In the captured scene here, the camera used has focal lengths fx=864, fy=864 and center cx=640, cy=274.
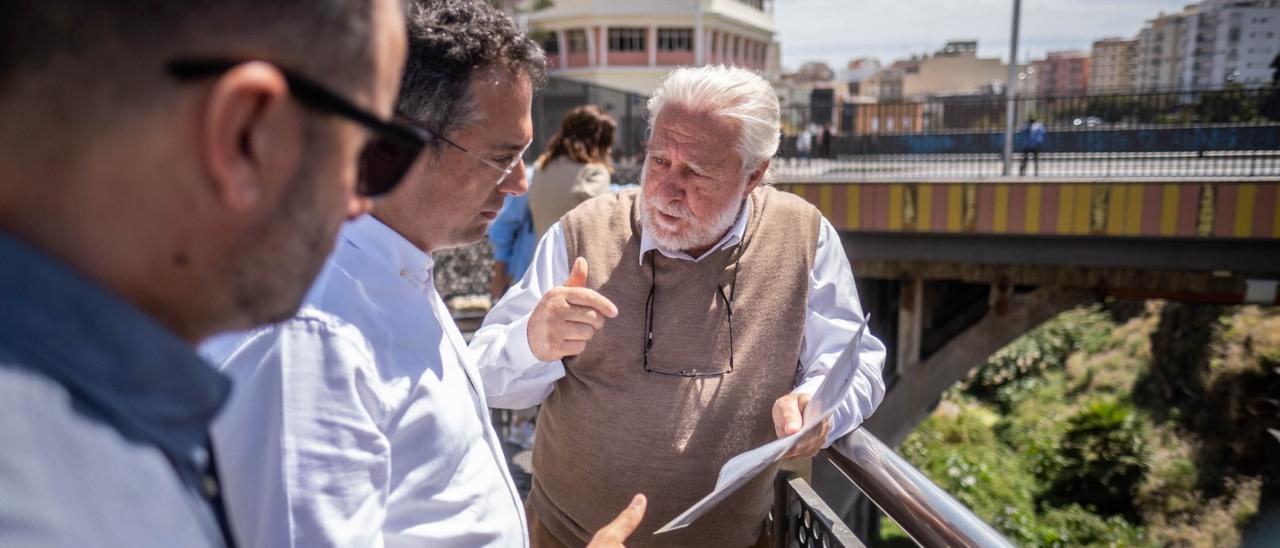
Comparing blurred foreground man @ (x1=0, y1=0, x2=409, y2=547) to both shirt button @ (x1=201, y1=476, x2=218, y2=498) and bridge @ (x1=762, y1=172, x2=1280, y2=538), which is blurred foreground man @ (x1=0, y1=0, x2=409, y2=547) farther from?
bridge @ (x1=762, y1=172, x2=1280, y2=538)

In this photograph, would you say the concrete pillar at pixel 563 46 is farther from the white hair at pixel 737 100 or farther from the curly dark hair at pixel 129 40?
the curly dark hair at pixel 129 40

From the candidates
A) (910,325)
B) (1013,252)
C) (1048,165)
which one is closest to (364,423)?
(1013,252)

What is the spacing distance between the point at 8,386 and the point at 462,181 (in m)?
0.91

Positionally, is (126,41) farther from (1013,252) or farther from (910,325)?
(910,325)

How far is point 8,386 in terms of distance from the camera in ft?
1.68

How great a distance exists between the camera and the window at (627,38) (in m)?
47.0

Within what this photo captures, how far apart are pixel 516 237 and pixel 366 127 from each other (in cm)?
412

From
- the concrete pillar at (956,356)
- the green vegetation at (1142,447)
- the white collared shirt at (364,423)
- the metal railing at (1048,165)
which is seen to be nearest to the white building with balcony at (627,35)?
the green vegetation at (1142,447)

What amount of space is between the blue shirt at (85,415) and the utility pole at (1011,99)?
11.9 m

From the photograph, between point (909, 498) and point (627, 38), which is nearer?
point (909, 498)

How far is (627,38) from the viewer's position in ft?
155

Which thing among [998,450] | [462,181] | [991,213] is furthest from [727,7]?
[462,181]

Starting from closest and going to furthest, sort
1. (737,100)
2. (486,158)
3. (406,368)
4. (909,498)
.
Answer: (406,368) → (486,158) → (909,498) → (737,100)

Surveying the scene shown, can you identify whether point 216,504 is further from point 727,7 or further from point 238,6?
point 727,7
